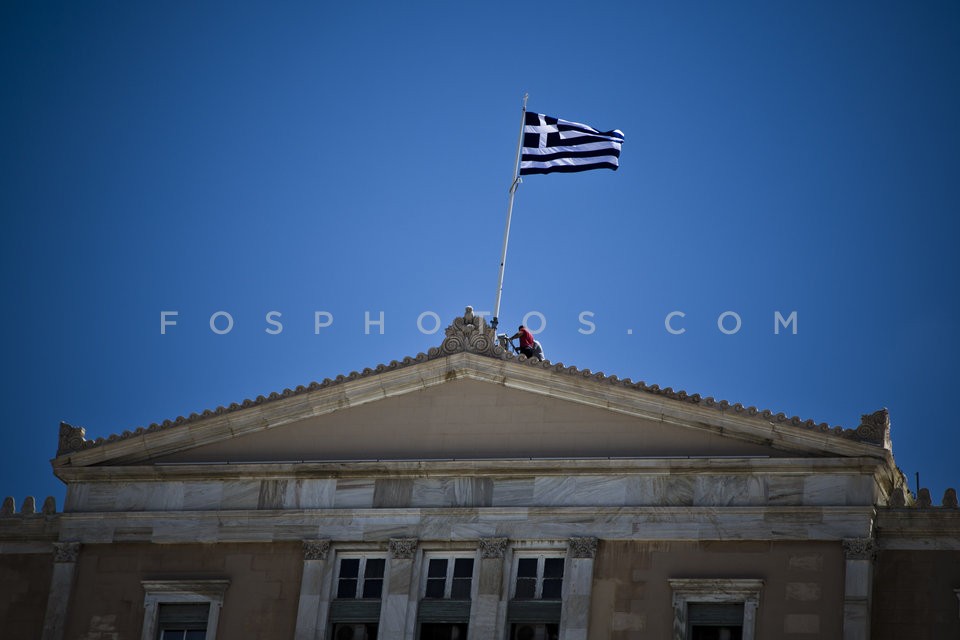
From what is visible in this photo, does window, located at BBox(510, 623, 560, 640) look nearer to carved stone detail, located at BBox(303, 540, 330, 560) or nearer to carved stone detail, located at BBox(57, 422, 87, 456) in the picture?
carved stone detail, located at BBox(303, 540, 330, 560)

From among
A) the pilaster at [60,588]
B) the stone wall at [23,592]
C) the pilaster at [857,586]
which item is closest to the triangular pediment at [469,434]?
the pilaster at [857,586]

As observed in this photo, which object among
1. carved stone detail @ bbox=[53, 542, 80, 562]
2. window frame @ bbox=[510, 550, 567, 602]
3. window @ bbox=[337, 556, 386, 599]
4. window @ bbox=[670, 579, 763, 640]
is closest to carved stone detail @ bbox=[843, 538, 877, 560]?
window @ bbox=[670, 579, 763, 640]

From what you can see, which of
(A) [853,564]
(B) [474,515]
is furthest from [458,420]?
(A) [853,564]

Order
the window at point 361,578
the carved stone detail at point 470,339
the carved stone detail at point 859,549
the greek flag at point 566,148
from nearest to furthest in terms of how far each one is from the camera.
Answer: the carved stone detail at point 859,549 → the window at point 361,578 → the carved stone detail at point 470,339 → the greek flag at point 566,148

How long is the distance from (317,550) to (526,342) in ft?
21.1

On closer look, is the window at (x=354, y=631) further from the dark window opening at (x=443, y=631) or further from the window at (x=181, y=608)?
the window at (x=181, y=608)

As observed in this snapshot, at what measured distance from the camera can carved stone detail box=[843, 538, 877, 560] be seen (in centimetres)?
4709

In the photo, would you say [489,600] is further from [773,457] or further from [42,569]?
[42,569]

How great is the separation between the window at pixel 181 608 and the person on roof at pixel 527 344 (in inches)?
313

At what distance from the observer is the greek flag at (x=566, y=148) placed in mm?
56031

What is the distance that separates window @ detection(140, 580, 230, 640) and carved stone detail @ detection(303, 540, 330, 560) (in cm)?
179

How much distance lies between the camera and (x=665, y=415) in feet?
162

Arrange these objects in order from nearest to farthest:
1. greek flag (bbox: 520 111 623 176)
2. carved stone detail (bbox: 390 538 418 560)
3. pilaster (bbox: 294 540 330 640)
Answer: pilaster (bbox: 294 540 330 640) < carved stone detail (bbox: 390 538 418 560) < greek flag (bbox: 520 111 623 176)

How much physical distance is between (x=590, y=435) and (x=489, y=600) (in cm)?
404
